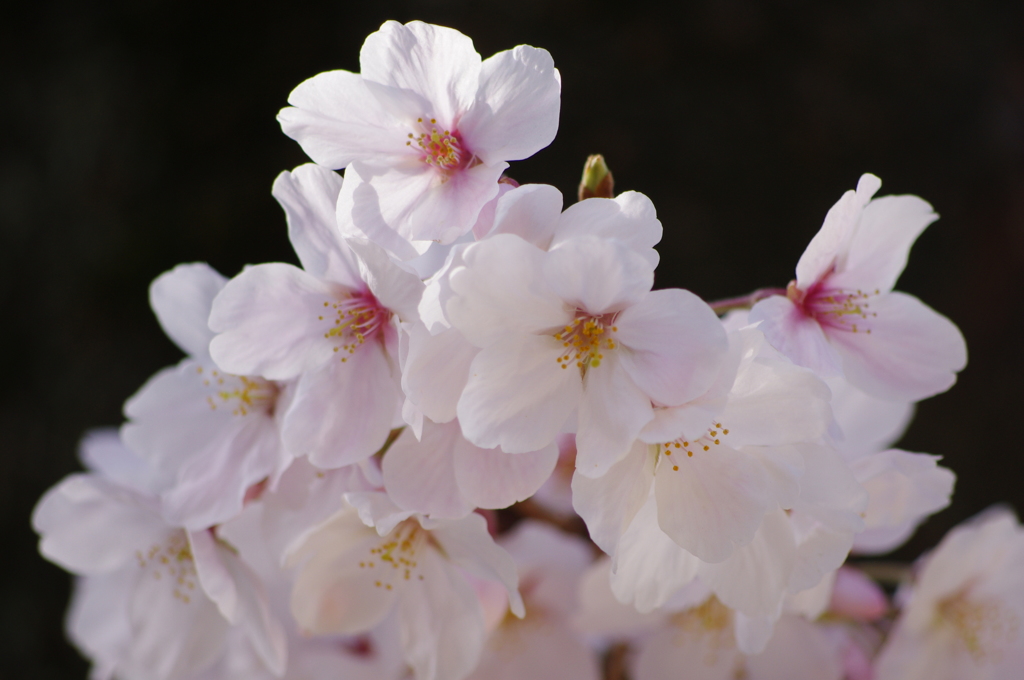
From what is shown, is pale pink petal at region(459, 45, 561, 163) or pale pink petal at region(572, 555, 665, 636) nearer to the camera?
pale pink petal at region(459, 45, 561, 163)

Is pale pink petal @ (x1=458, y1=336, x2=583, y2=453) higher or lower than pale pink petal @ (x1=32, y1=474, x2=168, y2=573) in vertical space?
higher

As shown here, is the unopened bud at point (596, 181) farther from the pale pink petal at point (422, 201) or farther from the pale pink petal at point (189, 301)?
the pale pink petal at point (189, 301)

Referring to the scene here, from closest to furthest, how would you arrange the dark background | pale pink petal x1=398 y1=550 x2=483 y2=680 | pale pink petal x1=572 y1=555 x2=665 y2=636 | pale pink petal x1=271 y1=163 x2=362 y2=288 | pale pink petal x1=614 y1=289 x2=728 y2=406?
pale pink petal x1=614 y1=289 x2=728 y2=406 < pale pink petal x1=271 y1=163 x2=362 y2=288 < pale pink petal x1=398 y1=550 x2=483 y2=680 < pale pink petal x1=572 y1=555 x2=665 y2=636 < the dark background

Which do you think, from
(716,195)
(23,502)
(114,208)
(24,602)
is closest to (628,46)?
(716,195)

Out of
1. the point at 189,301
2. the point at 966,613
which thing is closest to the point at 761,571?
the point at 966,613

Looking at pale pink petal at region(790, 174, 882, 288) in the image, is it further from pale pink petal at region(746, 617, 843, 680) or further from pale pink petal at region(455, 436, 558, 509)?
pale pink petal at region(746, 617, 843, 680)

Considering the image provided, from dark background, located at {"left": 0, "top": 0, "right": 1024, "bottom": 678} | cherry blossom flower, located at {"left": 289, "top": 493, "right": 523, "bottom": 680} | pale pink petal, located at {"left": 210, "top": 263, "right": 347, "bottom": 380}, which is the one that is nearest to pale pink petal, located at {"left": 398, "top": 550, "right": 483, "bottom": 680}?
Result: cherry blossom flower, located at {"left": 289, "top": 493, "right": 523, "bottom": 680}
